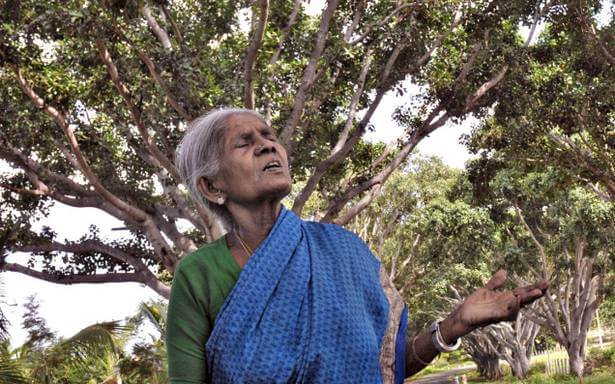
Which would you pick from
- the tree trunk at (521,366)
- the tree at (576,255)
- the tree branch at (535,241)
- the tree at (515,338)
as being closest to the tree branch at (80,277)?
the tree at (576,255)

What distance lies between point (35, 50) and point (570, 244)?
1948 cm

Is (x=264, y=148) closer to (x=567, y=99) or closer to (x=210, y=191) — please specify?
(x=210, y=191)

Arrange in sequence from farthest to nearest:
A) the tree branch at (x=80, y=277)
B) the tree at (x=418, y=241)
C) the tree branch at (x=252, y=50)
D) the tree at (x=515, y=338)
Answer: the tree at (x=515, y=338)
the tree at (x=418, y=241)
the tree branch at (x=80, y=277)
the tree branch at (x=252, y=50)

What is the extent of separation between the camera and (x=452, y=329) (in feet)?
7.07

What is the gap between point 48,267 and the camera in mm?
14344

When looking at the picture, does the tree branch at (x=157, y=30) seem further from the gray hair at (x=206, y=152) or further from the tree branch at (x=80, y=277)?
the gray hair at (x=206, y=152)

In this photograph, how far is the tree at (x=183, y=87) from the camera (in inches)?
388

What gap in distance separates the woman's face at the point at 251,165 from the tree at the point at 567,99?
1153 centimetres

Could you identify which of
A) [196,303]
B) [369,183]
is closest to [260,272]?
[196,303]

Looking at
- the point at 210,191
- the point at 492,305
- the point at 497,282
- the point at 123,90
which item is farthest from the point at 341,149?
the point at 492,305

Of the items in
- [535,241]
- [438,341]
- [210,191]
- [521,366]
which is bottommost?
[438,341]

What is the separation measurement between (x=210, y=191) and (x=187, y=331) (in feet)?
1.81

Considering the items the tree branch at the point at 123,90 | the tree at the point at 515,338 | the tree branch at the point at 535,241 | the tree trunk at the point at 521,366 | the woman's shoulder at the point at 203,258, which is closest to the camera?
the woman's shoulder at the point at 203,258

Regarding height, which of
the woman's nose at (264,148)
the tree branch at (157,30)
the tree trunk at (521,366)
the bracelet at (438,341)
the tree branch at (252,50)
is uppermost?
the tree branch at (157,30)
